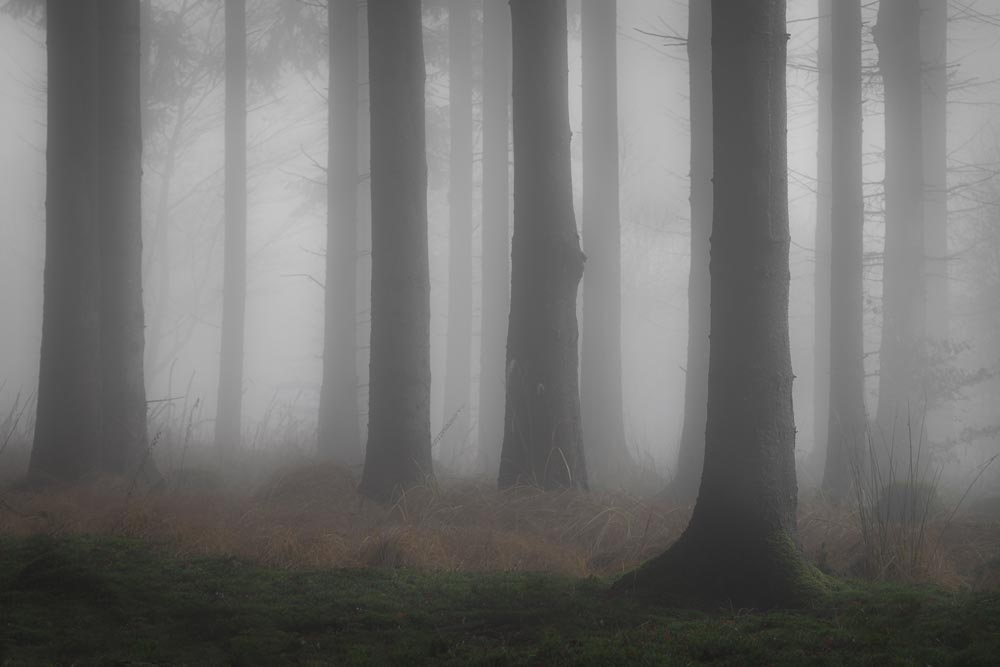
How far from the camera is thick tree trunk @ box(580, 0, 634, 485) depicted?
14672mm

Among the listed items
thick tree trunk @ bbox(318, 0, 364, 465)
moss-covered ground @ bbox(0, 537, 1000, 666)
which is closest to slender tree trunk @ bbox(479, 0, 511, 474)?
thick tree trunk @ bbox(318, 0, 364, 465)

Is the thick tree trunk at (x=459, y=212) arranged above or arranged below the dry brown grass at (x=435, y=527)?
above

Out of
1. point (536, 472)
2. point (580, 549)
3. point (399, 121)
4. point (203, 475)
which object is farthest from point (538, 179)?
point (203, 475)

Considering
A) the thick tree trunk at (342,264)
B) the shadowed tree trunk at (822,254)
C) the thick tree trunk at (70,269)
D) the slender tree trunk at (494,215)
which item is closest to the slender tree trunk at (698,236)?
the slender tree trunk at (494,215)

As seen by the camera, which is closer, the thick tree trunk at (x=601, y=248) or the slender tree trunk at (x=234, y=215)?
the thick tree trunk at (x=601, y=248)

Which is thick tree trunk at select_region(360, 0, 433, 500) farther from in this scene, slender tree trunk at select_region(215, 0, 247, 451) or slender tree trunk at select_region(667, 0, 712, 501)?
slender tree trunk at select_region(215, 0, 247, 451)

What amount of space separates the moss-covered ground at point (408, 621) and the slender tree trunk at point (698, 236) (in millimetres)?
5786

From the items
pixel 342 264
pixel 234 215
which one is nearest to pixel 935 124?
pixel 342 264

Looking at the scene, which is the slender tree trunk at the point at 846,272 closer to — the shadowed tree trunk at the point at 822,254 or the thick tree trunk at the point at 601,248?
the thick tree trunk at the point at 601,248

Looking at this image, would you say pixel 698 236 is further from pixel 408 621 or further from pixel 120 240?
pixel 408 621

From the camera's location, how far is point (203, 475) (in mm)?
11664

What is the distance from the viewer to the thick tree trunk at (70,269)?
35.0 ft

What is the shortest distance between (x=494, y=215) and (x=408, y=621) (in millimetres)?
13399

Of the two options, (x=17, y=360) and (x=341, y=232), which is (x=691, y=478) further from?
(x=17, y=360)
